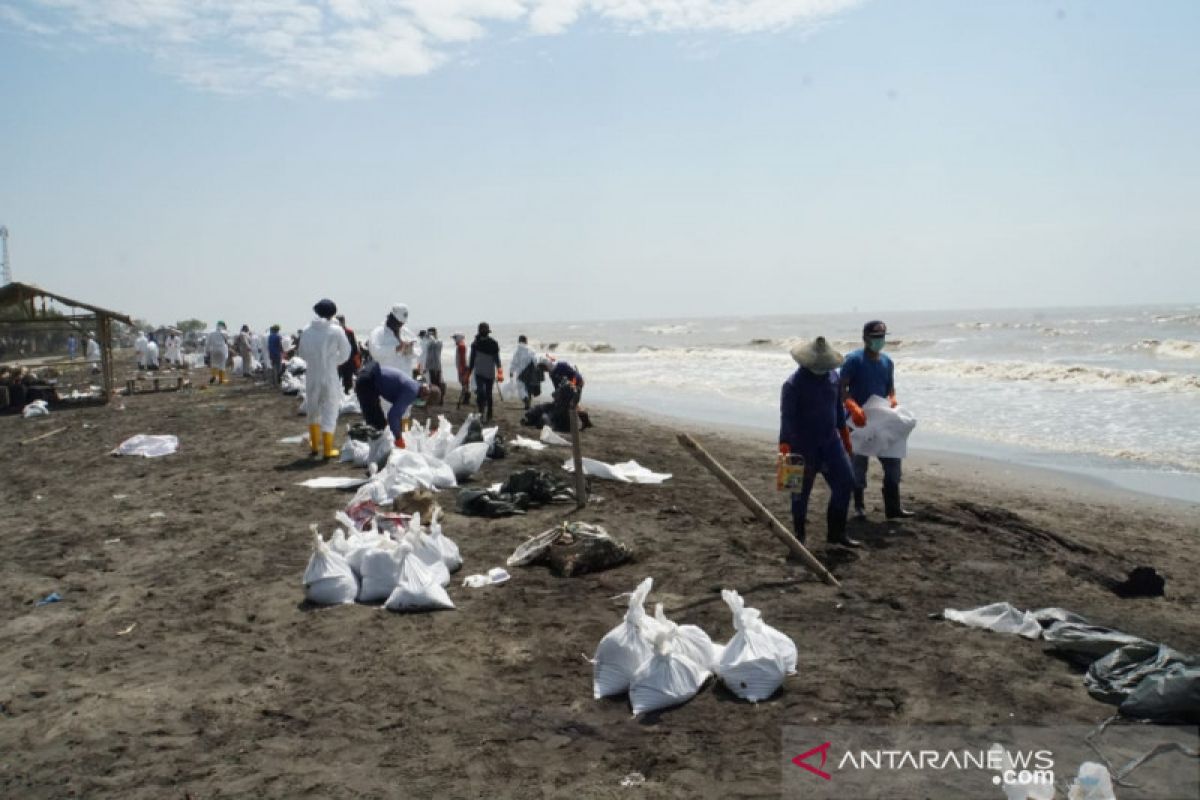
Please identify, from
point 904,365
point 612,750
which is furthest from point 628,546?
point 904,365

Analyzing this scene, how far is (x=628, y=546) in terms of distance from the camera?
235 inches

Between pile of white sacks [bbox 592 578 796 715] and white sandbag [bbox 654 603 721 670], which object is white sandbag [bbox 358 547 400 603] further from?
white sandbag [bbox 654 603 721 670]

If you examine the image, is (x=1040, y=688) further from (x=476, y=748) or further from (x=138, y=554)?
(x=138, y=554)

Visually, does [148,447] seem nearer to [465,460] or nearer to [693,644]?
[465,460]

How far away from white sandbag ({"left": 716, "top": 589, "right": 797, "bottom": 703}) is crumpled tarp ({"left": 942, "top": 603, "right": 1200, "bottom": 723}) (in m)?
1.33

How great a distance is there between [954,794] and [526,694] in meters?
1.87

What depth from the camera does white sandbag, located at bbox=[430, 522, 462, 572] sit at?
5551 millimetres

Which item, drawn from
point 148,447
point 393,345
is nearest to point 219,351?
point 148,447

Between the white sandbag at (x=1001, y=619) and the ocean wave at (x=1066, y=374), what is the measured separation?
16013mm

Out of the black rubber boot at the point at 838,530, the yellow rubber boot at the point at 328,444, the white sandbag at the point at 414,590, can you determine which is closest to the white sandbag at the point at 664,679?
the white sandbag at the point at 414,590

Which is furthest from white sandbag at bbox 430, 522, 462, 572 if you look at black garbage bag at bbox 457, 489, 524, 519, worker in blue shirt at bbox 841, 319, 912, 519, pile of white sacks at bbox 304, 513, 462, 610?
worker in blue shirt at bbox 841, 319, 912, 519

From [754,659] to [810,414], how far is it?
2510mm

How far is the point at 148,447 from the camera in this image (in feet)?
36.0

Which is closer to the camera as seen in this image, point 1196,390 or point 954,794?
point 954,794
